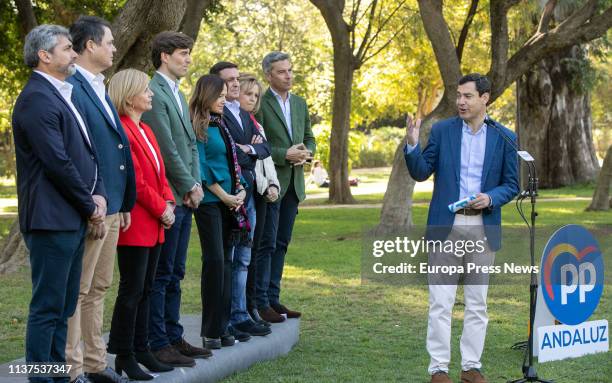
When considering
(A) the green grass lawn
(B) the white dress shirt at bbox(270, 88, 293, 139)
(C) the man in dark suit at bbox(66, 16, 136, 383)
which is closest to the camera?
(C) the man in dark suit at bbox(66, 16, 136, 383)

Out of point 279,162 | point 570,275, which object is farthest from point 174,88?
point 570,275

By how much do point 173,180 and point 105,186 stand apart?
2.99ft

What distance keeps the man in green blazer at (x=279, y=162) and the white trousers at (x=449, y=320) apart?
1949 mm

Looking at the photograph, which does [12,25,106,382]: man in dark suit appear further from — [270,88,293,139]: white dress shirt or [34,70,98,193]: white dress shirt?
[270,88,293,139]: white dress shirt

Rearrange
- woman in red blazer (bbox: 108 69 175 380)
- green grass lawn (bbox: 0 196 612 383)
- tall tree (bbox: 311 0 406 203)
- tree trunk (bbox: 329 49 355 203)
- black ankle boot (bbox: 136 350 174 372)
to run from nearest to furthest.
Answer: woman in red blazer (bbox: 108 69 175 380)
black ankle boot (bbox: 136 350 174 372)
green grass lawn (bbox: 0 196 612 383)
tall tree (bbox: 311 0 406 203)
tree trunk (bbox: 329 49 355 203)

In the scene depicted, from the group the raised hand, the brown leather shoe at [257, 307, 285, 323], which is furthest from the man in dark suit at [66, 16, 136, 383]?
the brown leather shoe at [257, 307, 285, 323]

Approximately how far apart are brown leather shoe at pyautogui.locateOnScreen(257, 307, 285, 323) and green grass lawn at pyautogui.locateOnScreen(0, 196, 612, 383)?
0.30 m

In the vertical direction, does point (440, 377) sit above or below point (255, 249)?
below

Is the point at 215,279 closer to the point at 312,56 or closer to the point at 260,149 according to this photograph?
the point at 260,149

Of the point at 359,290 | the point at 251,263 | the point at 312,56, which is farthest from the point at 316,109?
Answer: the point at 251,263

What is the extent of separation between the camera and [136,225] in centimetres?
614

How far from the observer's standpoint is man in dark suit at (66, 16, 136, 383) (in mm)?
5820

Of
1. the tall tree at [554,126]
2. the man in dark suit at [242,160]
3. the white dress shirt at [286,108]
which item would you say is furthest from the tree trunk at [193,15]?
the tall tree at [554,126]

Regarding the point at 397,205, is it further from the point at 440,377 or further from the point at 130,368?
the point at 130,368
